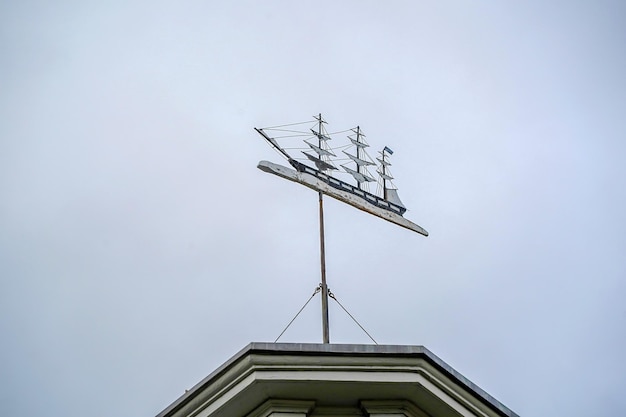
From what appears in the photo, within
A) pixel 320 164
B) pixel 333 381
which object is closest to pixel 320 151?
pixel 320 164

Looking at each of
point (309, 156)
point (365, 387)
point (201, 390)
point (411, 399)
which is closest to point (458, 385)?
point (411, 399)

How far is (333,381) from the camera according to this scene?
863cm

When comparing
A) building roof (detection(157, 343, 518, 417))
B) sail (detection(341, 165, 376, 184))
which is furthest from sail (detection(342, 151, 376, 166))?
building roof (detection(157, 343, 518, 417))

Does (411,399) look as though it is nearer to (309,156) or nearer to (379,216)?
(379,216)

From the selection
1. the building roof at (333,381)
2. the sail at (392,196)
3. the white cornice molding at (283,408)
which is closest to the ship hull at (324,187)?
the sail at (392,196)

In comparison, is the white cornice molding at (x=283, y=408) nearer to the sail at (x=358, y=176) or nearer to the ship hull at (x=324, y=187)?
the ship hull at (x=324, y=187)

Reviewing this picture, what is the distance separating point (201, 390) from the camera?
8602 mm

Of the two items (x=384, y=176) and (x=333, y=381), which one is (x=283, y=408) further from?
(x=384, y=176)

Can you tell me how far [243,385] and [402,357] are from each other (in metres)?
2.04

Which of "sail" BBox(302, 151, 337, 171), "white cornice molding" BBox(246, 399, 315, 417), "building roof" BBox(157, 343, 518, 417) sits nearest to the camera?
"building roof" BBox(157, 343, 518, 417)

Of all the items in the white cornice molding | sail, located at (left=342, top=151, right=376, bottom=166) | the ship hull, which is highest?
sail, located at (left=342, top=151, right=376, bottom=166)

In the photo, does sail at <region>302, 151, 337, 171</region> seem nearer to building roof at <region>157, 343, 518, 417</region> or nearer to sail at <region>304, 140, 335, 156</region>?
sail at <region>304, 140, 335, 156</region>

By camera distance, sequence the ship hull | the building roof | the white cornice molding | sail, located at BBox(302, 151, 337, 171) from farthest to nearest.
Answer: sail, located at BBox(302, 151, 337, 171)
the ship hull
the white cornice molding
the building roof

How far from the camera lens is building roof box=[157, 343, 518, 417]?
8.59 metres
